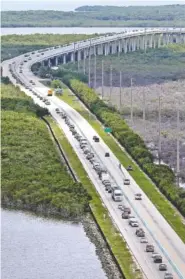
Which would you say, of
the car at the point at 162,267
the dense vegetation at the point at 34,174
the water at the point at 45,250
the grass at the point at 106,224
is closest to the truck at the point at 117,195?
the grass at the point at 106,224

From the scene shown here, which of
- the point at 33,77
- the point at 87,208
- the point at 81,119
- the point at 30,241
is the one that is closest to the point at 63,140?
the point at 81,119

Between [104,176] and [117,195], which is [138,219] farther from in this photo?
[104,176]

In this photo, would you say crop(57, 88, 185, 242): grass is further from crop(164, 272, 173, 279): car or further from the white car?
crop(164, 272, 173, 279): car

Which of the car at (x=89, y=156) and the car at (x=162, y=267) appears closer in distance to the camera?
the car at (x=162, y=267)

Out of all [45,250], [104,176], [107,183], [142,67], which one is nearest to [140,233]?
[45,250]

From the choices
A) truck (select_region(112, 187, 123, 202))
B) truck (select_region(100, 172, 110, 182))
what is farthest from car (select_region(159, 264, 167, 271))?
truck (select_region(100, 172, 110, 182))

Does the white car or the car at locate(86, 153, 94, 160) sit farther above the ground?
the white car

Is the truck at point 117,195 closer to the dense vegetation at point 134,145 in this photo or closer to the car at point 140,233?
the dense vegetation at point 134,145
